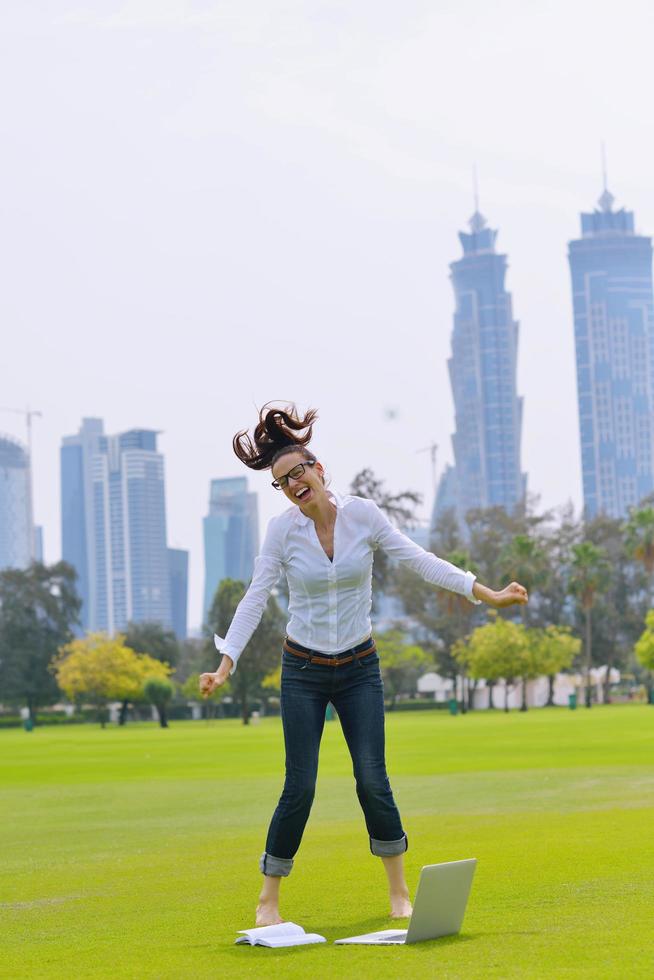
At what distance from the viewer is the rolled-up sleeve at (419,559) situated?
24.5 ft

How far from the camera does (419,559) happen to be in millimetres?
7660

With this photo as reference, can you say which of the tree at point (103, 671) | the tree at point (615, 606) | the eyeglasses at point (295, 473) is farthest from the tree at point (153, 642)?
the eyeglasses at point (295, 473)

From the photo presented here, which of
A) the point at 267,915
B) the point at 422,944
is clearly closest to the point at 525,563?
the point at 267,915

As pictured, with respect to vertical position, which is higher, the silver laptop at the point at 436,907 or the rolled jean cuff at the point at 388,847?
the rolled jean cuff at the point at 388,847

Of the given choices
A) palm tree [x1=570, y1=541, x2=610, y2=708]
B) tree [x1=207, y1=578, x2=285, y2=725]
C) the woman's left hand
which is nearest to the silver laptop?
the woman's left hand

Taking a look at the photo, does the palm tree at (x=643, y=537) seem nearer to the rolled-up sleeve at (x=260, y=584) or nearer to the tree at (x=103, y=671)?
the tree at (x=103, y=671)

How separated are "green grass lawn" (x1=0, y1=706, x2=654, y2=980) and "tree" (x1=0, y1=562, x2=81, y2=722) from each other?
96.4 m

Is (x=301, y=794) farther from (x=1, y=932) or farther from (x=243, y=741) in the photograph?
(x=243, y=741)

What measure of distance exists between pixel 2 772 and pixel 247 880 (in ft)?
78.8

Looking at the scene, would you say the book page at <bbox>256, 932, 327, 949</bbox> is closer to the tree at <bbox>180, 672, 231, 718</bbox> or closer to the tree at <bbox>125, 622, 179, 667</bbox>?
the tree at <bbox>180, 672, 231, 718</bbox>

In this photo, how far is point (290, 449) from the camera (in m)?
7.77

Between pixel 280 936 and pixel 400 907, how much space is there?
0.76 metres

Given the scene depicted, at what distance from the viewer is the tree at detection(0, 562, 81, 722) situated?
119 metres

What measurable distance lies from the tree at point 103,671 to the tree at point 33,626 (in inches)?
455
